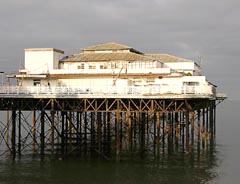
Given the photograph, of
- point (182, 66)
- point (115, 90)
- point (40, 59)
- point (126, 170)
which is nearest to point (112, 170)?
point (126, 170)

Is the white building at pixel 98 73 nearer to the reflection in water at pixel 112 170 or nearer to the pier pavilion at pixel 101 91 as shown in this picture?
the pier pavilion at pixel 101 91

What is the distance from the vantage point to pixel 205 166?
137ft

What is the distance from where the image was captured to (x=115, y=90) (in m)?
40.3

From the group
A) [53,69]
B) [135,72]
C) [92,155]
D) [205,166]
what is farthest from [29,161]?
[205,166]

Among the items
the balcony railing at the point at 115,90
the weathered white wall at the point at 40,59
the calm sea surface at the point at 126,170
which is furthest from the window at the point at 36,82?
the calm sea surface at the point at 126,170

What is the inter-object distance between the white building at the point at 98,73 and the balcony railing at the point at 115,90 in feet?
0.29

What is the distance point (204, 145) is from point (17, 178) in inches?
994

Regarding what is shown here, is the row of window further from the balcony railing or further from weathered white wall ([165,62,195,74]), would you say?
weathered white wall ([165,62,195,74])

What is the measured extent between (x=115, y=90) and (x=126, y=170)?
6.95 meters

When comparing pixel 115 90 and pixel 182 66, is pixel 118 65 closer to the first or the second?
pixel 115 90

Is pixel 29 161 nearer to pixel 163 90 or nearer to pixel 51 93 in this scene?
pixel 51 93

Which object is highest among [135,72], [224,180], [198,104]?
[135,72]

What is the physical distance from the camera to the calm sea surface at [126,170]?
119ft

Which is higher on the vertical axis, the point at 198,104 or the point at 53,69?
the point at 53,69
